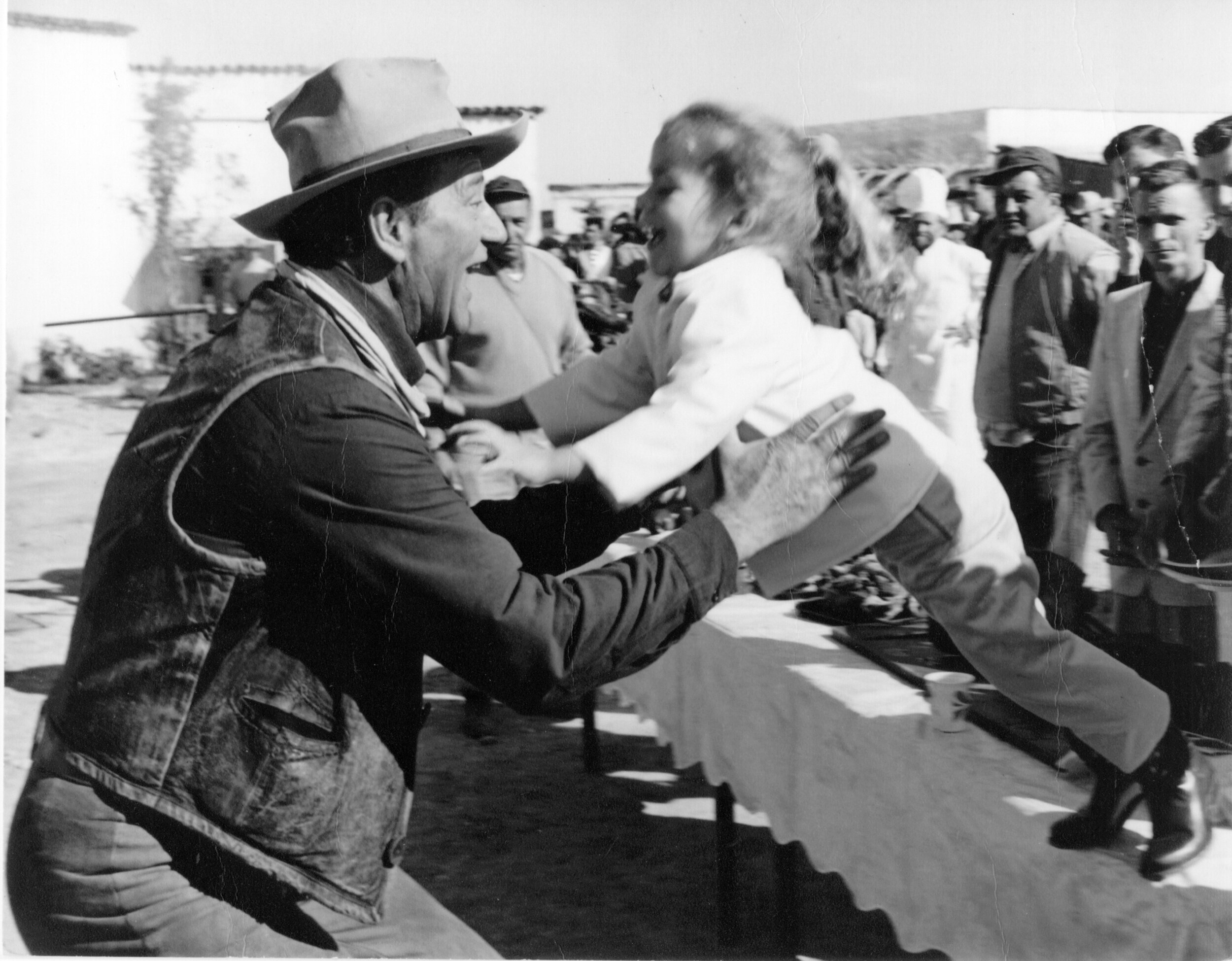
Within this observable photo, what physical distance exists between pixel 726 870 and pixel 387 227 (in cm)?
185

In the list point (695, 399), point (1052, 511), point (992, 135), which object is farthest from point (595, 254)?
point (1052, 511)

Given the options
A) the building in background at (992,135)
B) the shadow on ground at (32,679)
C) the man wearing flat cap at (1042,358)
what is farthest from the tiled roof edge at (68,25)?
the man wearing flat cap at (1042,358)

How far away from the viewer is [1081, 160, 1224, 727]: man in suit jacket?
2.20m

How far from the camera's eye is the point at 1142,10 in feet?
7.15

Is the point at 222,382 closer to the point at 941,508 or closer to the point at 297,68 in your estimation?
the point at 297,68

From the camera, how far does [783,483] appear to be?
1.59m

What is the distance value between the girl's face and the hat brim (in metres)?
0.39

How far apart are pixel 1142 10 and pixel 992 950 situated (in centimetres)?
163

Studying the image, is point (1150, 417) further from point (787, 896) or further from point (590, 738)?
point (590, 738)

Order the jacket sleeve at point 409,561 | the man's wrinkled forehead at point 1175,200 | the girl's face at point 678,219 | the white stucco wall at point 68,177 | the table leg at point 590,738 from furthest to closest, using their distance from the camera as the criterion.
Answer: the table leg at point 590,738, the white stucco wall at point 68,177, the man's wrinkled forehead at point 1175,200, the girl's face at point 678,219, the jacket sleeve at point 409,561

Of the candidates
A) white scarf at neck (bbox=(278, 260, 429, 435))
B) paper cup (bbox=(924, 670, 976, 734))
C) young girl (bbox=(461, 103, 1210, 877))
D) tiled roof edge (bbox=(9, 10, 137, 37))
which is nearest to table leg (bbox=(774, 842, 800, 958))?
paper cup (bbox=(924, 670, 976, 734))

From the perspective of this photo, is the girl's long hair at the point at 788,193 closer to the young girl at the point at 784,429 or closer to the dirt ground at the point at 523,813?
the young girl at the point at 784,429

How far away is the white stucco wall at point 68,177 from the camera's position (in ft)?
7.80

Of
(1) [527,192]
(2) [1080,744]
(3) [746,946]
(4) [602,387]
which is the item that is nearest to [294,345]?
(4) [602,387]
